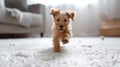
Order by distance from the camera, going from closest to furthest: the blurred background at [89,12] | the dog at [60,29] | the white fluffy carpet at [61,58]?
1. the white fluffy carpet at [61,58]
2. the dog at [60,29]
3. the blurred background at [89,12]

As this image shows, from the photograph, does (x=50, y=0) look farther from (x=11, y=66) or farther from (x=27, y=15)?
(x=11, y=66)

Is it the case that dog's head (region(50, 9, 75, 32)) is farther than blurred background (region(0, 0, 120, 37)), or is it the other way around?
blurred background (region(0, 0, 120, 37))

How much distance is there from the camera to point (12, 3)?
313 centimetres

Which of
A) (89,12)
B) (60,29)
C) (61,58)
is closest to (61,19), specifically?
(60,29)

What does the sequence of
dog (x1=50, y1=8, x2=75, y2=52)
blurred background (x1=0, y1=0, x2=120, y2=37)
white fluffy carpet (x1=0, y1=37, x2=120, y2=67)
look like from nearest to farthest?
white fluffy carpet (x1=0, y1=37, x2=120, y2=67) < dog (x1=50, y1=8, x2=75, y2=52) < blurred background (x1=0, y1=0, x2=120, y2=37)

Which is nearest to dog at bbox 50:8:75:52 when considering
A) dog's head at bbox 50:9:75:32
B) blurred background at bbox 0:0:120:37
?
dog's head at bbox 50:9:75:32

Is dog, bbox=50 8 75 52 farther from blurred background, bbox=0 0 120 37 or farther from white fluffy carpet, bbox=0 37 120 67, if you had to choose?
blurred background, bbox=0 0 120 37

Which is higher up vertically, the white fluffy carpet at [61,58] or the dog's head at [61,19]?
the dog's head at [61,19]

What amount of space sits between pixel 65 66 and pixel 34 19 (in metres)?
2.09

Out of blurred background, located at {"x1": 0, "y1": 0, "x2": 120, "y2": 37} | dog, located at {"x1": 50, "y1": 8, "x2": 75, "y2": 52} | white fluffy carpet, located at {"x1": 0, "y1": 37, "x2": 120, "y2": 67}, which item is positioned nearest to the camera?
white fluffy carpet, located at {"x1": 0, "y1": 37, "x2": 120, "y2": 67}

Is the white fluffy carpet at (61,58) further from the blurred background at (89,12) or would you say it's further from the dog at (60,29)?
the blurred background at (89,12)

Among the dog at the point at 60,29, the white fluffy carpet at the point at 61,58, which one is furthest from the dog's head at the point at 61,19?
the white fluffy carpet at the point at 61,58

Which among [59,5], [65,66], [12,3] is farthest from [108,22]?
[65,66]

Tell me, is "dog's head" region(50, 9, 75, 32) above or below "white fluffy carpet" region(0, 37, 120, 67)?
above
